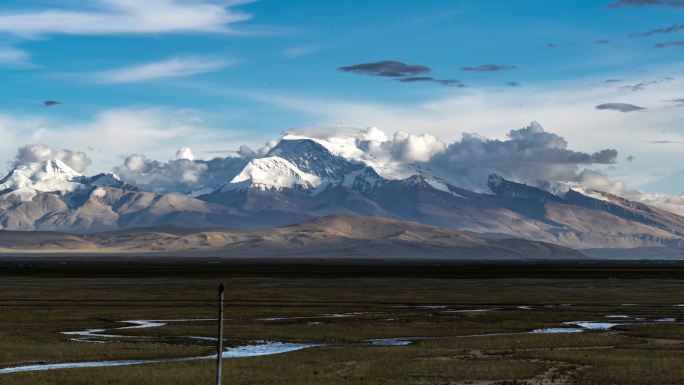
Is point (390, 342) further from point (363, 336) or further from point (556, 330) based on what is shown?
point (556, 330)

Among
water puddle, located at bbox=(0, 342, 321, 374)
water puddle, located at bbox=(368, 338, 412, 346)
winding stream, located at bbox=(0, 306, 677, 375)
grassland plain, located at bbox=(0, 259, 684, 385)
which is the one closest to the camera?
grassland plain, located at bbox=(0, 259, 684, 385)

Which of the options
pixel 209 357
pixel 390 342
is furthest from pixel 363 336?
pixel 209 357

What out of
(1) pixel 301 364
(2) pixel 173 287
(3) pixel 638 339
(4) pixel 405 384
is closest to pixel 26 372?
(1) pixel 301 364

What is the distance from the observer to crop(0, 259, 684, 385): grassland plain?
43250 millimetres

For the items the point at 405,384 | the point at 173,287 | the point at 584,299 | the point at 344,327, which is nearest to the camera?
the point at 405,384

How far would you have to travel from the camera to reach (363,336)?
60.8 meters

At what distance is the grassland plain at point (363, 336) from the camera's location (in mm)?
43250

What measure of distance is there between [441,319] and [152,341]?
2499 cm

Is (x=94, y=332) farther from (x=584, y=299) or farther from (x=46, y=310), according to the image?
(x=584, y=299)

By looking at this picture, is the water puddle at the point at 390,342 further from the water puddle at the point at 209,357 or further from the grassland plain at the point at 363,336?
the water puddle at the point at 209,357

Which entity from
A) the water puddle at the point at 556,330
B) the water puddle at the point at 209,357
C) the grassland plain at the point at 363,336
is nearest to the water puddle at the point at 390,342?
the grassland plain at the point at 363,336

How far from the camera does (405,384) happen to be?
4081cm

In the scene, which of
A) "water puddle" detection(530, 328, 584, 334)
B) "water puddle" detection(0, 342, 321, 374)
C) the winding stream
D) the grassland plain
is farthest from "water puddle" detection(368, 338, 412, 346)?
"water puddle" detection(530, 328, 584, 334)

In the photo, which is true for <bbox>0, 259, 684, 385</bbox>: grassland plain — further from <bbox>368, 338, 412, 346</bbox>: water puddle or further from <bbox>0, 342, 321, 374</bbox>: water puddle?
<bbox>0, 342, 321, 374</bbox>: water puddle
